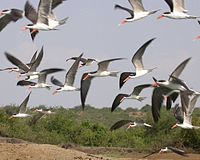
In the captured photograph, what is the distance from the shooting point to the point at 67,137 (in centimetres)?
3516

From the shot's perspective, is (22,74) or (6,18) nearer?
(6,18)

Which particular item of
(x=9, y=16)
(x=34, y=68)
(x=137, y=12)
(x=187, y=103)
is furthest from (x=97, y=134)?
(x=137, y=12)

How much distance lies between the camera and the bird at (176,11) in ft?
46.4

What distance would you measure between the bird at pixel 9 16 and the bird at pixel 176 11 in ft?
12.5

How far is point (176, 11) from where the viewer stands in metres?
14.4

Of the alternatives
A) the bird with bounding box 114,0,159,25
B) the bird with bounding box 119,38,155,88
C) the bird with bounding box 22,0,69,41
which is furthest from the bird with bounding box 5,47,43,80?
the bird with bounding box 114,0,159,25

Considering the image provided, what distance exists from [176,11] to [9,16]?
4.69 meters

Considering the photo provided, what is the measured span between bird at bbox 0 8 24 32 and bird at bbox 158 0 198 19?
151 inches

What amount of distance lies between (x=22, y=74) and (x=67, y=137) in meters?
18.1

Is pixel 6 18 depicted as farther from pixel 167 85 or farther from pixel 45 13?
pixel 167 85

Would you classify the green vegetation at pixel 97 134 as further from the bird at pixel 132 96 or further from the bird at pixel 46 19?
the bird at pixel 46 19

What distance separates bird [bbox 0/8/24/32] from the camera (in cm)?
1562

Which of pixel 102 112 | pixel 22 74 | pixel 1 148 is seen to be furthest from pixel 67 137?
pixel 102 112

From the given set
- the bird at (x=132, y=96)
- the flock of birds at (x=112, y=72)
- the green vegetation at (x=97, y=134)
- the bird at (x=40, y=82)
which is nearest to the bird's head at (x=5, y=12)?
the flock of birds at (x=112, y=72)
